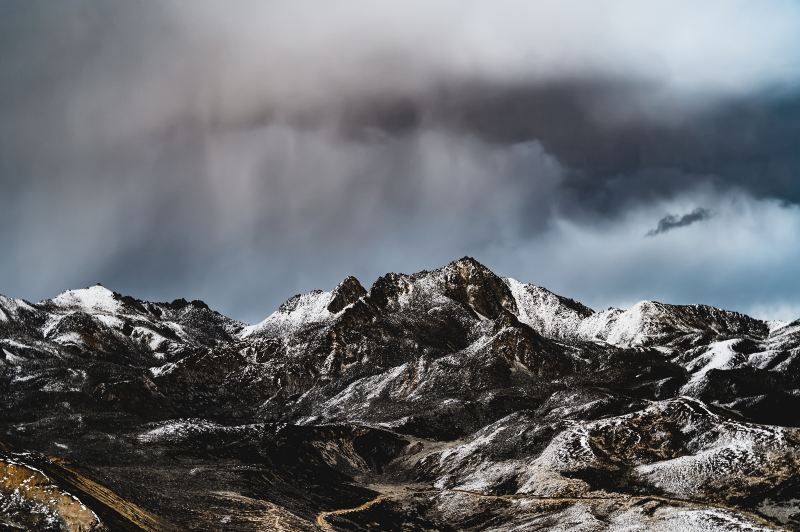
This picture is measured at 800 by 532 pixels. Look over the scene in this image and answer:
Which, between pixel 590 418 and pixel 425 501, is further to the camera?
pixel 590 418

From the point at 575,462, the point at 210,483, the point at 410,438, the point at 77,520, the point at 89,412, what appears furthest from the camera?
the point at 89,412

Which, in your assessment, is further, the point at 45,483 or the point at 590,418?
the point at 590,418

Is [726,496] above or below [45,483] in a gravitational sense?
below

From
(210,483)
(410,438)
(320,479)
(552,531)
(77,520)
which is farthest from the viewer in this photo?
(410,438)

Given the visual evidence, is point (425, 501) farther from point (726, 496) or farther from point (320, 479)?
point (726, 496)

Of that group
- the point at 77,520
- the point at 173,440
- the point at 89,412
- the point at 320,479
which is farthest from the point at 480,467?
the point at 89,412

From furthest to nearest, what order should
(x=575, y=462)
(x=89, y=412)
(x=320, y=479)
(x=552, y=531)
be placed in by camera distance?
(x=89, y=412), (x=320, y=479), (x=575, y=462), (x=552, y=531)

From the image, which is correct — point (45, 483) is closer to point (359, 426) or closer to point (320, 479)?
point (320, 479)

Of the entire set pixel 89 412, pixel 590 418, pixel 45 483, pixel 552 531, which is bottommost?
pixel 552 531

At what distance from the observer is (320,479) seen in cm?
12331

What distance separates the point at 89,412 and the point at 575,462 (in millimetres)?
142239

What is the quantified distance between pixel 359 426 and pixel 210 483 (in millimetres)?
65608

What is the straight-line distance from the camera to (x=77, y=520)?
52688 millimetres

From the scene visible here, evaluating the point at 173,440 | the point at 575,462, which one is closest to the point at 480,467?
the point at 575,462
